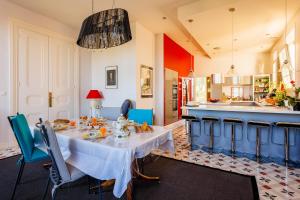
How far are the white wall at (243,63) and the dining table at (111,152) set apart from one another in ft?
23.6

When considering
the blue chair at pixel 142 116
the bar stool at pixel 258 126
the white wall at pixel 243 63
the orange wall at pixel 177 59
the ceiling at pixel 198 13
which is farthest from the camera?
the white wall at pixel 243 63

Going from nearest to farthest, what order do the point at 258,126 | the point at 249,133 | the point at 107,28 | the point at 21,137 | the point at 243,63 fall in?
Result: the point at 21,137 < the point at 107,28 < the point at 258,126 < the point at 249,133 < the point at 243,63

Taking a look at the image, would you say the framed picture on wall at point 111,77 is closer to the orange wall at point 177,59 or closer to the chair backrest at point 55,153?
the orange wall at point 177,59

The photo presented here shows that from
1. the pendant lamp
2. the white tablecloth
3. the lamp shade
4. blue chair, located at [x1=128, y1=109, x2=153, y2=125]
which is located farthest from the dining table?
the lamp shade

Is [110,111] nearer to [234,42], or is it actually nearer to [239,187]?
[239,187]

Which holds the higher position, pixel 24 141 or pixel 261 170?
pixel 24 141

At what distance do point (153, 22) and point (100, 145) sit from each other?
417cm

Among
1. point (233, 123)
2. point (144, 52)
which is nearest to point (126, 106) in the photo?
point (144, 52)

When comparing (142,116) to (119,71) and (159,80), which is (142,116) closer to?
(119,71)

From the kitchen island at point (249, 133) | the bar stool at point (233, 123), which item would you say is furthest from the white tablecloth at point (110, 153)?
the kitchen island at point (249, 133)

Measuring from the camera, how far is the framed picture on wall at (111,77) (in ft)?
17.0

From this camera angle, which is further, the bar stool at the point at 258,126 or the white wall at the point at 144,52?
the white wall at the point at 144,52

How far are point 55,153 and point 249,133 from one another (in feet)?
11.6

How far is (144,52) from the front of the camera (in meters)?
5.36
